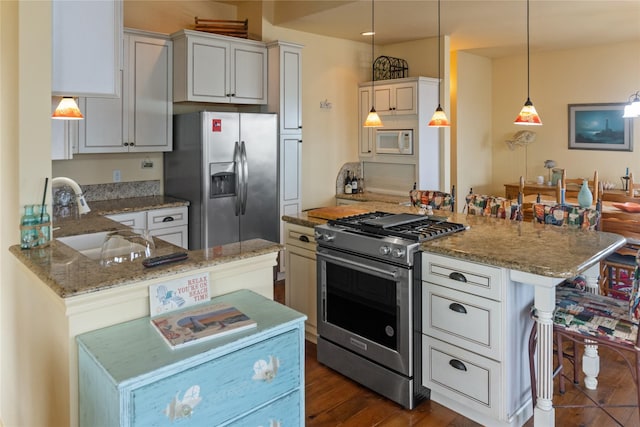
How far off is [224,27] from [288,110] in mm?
991

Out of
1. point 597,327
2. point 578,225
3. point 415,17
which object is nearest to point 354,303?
point 597,327

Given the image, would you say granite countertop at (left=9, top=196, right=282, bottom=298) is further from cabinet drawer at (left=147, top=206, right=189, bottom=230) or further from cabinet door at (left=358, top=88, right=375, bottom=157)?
cabinet door at (left=358, top=88, right=375, bottom=157)

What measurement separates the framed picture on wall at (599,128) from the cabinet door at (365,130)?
2.87m

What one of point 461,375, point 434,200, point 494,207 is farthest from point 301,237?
point 494,207

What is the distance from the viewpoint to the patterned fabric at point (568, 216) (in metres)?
3.22

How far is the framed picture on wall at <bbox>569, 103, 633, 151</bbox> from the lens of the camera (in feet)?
20.4

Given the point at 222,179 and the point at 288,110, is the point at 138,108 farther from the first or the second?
the point at 288,110

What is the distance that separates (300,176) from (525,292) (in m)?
3.11

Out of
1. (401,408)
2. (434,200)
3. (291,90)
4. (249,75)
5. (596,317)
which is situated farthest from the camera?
(291,90)

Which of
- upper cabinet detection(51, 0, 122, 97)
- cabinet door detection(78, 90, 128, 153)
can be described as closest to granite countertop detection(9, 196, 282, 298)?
upper cabinet detection(51, 0, 122, 97)

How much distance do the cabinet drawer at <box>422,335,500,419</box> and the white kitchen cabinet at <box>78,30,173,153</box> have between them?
306 centimetres

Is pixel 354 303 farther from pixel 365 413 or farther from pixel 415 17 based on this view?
pixel 415 17

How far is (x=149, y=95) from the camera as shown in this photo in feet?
14.4

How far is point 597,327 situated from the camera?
2.25 m
